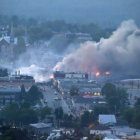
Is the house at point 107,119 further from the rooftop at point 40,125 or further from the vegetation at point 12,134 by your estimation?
the vegetation at point 12,134

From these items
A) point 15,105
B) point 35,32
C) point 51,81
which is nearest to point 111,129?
point 15,105

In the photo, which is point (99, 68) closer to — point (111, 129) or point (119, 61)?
point (119, 61)

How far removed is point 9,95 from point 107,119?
2.75 m

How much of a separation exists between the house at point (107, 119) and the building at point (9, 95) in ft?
7.39

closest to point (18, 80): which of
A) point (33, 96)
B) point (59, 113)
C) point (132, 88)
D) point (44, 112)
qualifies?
point (33, 96)

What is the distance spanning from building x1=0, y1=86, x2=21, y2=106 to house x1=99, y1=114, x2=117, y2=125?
88.6 inches

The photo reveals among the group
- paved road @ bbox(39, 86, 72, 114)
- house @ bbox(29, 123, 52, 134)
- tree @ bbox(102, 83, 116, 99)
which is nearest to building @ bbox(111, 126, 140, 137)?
house @ bbox(29, 123, 52, 134)

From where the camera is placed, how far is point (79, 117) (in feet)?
34.4

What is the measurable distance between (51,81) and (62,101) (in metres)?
2.86

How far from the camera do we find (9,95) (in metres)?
12.4

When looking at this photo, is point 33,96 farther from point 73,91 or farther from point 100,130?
point 100,130

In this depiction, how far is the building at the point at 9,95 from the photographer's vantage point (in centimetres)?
1218

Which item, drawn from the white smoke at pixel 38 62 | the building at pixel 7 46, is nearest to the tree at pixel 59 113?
the white smoke at pixel 38 62

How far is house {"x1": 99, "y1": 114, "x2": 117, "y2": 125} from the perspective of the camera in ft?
33.0
